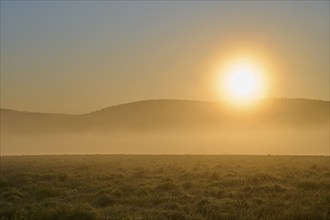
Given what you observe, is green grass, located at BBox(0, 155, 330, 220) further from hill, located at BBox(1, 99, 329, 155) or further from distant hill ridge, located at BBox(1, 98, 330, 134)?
distant hill ridge, located at BBox(1, 98, 330, 134)

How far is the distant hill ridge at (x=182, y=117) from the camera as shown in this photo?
176m

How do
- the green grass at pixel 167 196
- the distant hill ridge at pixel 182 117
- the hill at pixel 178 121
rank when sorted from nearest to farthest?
the green grass at pixel 167 196, the hill at pixel 178 121, the distant hill ridge at pixel 182 117

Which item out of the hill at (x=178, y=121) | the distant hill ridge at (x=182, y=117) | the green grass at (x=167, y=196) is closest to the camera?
the green grass at (x=167, y=196)

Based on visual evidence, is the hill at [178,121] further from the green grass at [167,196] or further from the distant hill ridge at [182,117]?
the green grass at [167,196]

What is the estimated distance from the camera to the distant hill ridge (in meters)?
176

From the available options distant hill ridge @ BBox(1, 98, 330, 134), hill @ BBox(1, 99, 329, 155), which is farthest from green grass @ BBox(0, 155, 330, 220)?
distant hill ridge @ BBox(1, 98, 330, 134)

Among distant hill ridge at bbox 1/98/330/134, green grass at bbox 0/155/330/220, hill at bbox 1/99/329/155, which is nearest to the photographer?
green grass at bbox 0/155/330/220

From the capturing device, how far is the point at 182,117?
18138cm

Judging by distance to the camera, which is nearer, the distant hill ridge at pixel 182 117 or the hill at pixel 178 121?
the hill at pixel 178 121

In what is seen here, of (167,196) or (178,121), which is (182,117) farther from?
(167,196)

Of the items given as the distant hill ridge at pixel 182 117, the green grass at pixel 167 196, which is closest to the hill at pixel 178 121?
the distant hill ridge at pixel 182 117

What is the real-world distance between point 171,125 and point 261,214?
172937 mm

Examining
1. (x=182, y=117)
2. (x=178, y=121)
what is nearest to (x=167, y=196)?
(x=182, y=117)

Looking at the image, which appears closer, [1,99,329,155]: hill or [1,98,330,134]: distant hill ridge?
[1,99,329,155]: hill
